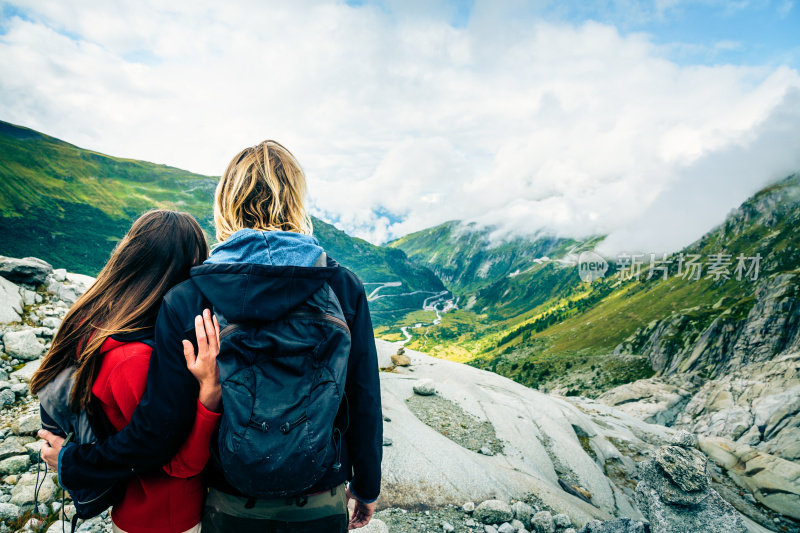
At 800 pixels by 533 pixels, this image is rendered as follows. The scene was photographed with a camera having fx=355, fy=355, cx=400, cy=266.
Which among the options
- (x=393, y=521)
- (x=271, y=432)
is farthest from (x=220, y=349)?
(x=393, y=521)

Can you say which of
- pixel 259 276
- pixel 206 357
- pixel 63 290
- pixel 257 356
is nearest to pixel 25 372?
pixel 63 290

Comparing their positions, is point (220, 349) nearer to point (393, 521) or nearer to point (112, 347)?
point (112, 347)

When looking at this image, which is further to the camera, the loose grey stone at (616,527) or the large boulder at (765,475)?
the large boulder at (765,475)

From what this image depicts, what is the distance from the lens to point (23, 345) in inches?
534

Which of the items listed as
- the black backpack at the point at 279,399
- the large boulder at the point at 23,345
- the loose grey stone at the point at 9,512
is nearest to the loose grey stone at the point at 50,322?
the large boulder at the point at 23,345

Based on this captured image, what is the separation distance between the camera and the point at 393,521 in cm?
1026

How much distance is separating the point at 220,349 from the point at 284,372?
0.59 m

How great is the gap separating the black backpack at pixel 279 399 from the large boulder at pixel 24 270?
21.0m

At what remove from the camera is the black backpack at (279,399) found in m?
2.88

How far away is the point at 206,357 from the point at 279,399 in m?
0.84

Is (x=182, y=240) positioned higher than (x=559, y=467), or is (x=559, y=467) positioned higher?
(x=182, y=240)

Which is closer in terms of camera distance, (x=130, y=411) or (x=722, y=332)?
(x=130, y=411)

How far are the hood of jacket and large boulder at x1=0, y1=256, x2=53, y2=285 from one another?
67.7 feet

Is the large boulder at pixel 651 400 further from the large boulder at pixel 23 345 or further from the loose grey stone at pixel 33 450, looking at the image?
the large boulder at pixel 23 345
